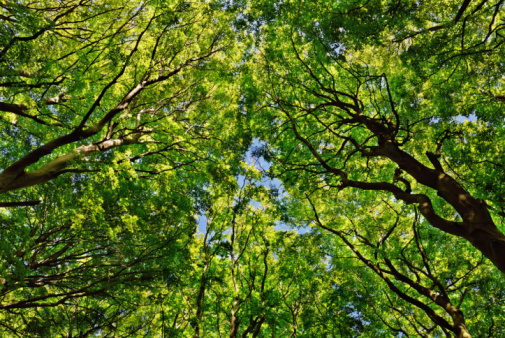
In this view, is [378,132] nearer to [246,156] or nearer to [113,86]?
[246,156]

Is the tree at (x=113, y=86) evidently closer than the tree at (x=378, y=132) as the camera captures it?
No

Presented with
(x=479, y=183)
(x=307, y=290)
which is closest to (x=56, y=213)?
(x=307, y=290)

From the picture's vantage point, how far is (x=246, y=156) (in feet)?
29.6

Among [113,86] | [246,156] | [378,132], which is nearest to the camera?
[378,132]

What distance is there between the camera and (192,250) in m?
9.28

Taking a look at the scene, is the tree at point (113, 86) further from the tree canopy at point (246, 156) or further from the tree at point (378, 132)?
the tree at point (378, 132)

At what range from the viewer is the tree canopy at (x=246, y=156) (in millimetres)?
6562

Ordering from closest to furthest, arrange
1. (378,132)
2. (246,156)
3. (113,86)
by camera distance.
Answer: (378,132) < (246,156) < (113,86)

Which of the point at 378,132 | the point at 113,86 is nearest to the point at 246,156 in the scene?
the point at 378,132


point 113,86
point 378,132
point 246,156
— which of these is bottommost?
point 378,132

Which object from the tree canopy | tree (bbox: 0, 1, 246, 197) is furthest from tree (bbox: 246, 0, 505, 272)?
tree (bbox: 0, 1, 246, 197)

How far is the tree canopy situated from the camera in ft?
21.5

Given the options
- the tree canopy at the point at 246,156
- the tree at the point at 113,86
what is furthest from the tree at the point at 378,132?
the tree at the point at 113,86

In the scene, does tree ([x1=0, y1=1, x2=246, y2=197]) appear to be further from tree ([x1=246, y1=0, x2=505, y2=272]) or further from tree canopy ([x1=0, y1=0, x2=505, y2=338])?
tree ([x1=246, y1=0, x2=505, y2=272])
